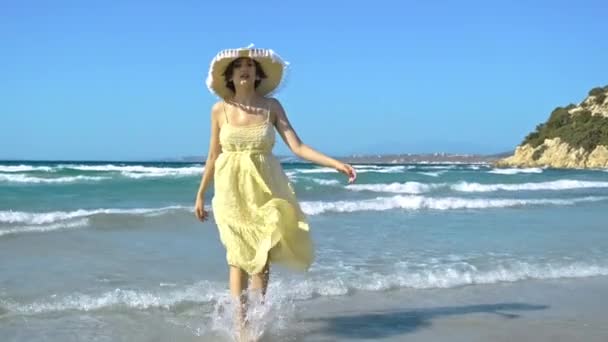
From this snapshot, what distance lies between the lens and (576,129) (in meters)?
61.5

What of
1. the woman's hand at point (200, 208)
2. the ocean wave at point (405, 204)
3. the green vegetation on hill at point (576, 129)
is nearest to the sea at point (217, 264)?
the ocean wave at point (405, 204)

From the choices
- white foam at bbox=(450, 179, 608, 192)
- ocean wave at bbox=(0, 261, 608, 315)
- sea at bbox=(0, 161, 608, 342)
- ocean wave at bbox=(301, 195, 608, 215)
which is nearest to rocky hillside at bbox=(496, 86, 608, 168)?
white foam at bbox=(450, 179, 608, 192)

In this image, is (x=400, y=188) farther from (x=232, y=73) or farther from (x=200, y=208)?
(x=232, y=73)

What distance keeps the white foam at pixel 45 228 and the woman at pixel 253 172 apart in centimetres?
620

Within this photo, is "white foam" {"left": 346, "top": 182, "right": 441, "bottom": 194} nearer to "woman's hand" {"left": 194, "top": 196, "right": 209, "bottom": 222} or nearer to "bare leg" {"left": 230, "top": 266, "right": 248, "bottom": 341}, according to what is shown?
"woman's hand" {"left": 194, "top": 196, "right": 209, "bottom": 222}

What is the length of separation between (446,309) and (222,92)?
2452mm

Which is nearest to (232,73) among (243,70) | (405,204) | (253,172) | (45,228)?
(243,70)

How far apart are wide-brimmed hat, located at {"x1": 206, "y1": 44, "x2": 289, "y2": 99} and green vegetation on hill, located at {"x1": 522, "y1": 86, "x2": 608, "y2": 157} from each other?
187ft

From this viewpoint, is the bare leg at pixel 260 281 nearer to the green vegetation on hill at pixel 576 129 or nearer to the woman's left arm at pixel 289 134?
the woman's left arm at pixel 289 134

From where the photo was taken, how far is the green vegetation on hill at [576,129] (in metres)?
57.9

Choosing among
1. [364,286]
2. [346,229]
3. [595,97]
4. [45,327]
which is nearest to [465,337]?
[364,286]

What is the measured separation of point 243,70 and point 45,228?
22.7ft

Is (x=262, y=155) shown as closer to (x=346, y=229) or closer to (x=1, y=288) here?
(x=1, y=288)

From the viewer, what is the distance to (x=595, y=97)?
6962cm
